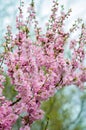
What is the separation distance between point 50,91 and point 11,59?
73 cm

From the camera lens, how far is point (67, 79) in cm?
632

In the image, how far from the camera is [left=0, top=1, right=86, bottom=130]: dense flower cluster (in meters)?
4.93

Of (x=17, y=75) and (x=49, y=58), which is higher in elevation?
(x=49, y=58)

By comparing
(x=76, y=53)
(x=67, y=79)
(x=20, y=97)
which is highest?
(x=76, y=53)

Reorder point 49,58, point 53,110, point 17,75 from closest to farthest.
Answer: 1. point 17,75
2. point 49,58
3. point 53,110

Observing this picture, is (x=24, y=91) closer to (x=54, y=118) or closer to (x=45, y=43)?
(x=45, y=43)

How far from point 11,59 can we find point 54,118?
12588mm

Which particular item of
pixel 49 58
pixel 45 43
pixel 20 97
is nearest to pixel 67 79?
pixel 49 58

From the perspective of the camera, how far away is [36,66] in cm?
531

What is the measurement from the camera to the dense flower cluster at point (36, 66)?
16.2ft

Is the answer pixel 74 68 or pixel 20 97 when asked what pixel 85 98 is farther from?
pixel 20 97

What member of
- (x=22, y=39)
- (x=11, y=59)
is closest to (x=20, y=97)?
(x=11, y=59)

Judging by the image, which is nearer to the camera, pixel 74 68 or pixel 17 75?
pixel 17 75

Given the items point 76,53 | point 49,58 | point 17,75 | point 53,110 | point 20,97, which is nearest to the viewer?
point 17,75
